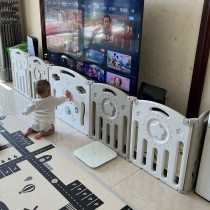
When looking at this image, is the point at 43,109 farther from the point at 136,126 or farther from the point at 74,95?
the point at 136,126

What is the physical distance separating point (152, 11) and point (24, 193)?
1.57 m

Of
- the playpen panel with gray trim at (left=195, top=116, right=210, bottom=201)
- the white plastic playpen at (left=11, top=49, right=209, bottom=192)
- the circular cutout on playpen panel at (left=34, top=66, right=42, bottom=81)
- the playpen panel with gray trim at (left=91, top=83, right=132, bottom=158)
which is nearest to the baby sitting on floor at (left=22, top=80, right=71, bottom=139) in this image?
the white plastic playpen at (left=11, top=49, right=209, bottom=192)

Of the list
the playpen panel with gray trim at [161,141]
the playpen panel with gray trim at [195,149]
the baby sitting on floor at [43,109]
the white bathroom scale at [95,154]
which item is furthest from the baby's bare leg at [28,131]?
the playpen panel with gray trim at [195,149]

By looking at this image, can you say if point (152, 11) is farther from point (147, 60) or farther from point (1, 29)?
point (1, 29)

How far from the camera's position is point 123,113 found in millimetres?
2006

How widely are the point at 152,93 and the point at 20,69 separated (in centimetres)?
179

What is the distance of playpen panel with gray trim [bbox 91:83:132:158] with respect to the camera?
2.00 meters

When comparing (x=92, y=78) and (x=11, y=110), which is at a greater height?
(x=92, y=78)

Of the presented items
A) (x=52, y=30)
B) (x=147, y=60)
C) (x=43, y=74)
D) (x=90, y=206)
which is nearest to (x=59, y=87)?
(x=43, y=74)

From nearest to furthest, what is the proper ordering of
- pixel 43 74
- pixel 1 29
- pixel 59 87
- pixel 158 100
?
pixel 158 100, pixel 59 87, pixel 43 74, pixel 1 29

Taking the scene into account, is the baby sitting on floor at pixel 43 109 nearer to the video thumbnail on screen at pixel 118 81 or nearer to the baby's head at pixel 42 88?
the baby's head at pixel 42 88

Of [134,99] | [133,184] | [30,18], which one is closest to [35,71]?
[30,18]

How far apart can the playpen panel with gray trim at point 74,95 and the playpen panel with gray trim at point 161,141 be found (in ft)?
1.71

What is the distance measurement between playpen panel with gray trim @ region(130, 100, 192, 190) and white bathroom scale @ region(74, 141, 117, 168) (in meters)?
0.20
